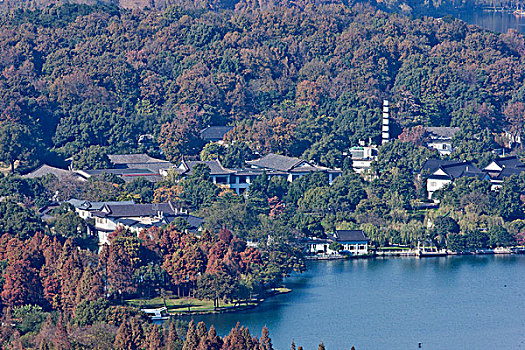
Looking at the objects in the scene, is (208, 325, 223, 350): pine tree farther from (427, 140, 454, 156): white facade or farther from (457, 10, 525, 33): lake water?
(457, 10, 525, 33): lake water

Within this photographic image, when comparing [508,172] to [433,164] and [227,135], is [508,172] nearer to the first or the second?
[433,164]

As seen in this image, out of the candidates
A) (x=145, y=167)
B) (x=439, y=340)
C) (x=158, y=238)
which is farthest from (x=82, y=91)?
(x=439, y=340)

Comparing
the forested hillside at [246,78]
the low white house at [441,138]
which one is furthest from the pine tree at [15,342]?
the low white house at [441,138]

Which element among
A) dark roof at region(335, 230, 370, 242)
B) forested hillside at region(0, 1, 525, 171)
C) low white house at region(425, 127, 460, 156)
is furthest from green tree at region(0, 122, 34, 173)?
low white house at region(425, 127, 460, 156)

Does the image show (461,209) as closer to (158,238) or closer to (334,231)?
(334,231)

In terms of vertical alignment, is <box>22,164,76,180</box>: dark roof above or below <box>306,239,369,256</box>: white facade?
above

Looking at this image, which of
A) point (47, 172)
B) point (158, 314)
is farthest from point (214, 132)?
point (158, 314)

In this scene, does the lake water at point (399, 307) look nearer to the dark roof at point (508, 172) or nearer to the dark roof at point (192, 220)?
the dark roof at point (192, 220)
